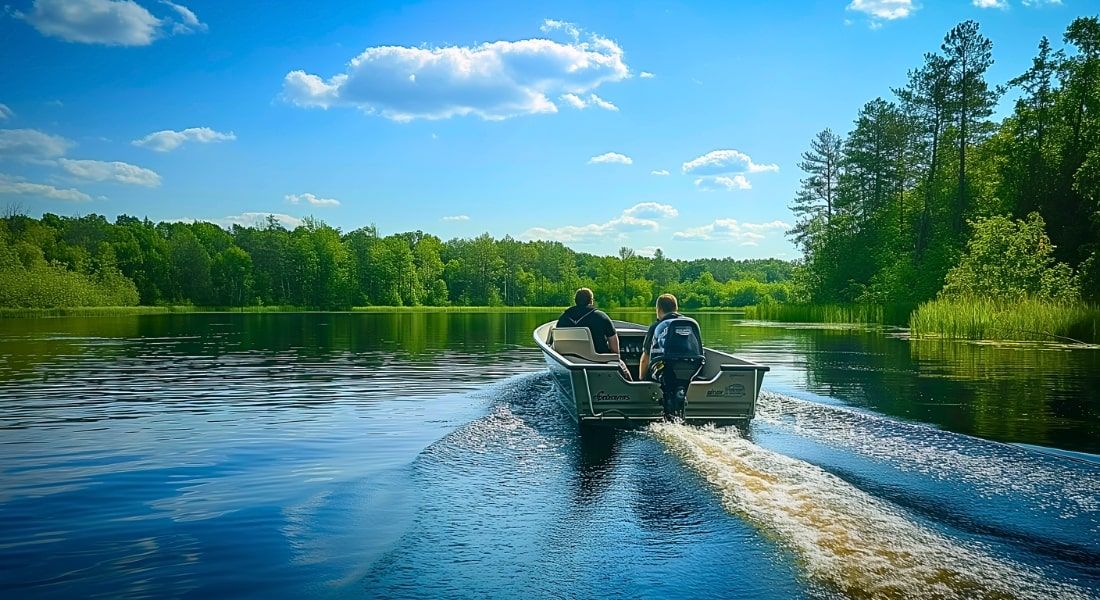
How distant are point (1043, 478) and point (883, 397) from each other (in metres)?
7.59

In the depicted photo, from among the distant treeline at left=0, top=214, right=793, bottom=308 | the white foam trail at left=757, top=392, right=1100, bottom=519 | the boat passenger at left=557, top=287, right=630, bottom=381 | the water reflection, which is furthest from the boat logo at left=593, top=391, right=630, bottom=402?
the distant treeline at left=0, top=214, right=793, bottom=308

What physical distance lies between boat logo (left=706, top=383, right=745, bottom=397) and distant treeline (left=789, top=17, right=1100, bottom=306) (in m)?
27.1

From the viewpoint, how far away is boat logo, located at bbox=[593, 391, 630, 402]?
10492mm

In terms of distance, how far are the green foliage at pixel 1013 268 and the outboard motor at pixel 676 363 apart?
2724cm

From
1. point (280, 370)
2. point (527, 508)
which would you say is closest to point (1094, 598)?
point (527, 508)

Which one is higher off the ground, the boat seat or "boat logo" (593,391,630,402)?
the boat seat

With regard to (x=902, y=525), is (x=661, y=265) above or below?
above

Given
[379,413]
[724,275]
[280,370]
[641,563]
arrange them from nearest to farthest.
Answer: [641,563] → [379,413] → [280,370] → [724,275]

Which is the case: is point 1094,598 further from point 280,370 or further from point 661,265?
point 661,265

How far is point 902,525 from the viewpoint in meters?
5.79

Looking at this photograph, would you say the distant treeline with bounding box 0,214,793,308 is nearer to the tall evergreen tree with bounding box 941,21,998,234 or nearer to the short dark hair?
the tall evergreen tree with bounding box 941,21,998,234

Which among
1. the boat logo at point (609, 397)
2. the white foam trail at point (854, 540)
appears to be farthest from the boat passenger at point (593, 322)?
the white foam trail at point (854, 540)

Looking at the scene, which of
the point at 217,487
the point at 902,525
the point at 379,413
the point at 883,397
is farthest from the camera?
the point at 883,397

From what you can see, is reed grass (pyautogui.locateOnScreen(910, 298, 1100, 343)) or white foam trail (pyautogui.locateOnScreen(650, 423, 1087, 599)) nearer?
white foam trail (pyautogui.locateOnScreen(650, 423, 1087, 599))
